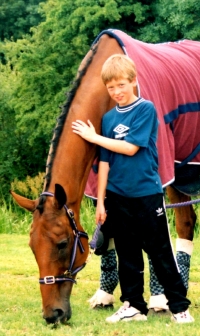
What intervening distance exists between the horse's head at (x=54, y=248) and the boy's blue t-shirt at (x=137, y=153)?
0.43 m

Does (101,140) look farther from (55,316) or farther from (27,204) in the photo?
(55,316)

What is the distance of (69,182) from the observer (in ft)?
16.7

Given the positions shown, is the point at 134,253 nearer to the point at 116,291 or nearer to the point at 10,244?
the point at 116,291

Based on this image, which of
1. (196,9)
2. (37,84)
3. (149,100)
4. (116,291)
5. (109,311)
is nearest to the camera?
(149,100)

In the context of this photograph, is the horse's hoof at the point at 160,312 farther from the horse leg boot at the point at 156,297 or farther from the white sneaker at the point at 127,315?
the white sneaker at the point at 127,315

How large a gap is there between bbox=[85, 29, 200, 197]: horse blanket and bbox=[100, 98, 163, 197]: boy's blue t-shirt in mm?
337

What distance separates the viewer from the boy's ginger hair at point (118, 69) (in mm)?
4879

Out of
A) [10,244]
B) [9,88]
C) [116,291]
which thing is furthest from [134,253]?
[9,88]

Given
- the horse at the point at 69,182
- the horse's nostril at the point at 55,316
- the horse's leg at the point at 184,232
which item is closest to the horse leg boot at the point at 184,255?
the horse's leg at the point at 184,232

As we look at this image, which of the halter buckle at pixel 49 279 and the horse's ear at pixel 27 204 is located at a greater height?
the horse's ear at pixel 27 204

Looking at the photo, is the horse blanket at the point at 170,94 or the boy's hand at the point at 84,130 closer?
the boy's hand at the point at 84,130

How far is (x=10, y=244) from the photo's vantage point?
10500 mm

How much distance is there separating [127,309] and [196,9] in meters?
17.7

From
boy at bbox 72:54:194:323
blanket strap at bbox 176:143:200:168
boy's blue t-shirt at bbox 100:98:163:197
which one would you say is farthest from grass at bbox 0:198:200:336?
blanket strap at bbox 176:143:200:168
